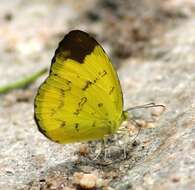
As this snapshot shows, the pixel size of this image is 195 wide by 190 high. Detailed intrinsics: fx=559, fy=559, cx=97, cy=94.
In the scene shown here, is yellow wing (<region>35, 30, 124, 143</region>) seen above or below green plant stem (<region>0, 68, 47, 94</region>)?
below

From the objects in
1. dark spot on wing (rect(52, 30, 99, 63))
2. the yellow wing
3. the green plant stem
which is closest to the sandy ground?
the green plant stem

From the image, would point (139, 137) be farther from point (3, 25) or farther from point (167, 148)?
point (3, 25)

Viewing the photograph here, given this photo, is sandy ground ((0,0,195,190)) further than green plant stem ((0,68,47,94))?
No

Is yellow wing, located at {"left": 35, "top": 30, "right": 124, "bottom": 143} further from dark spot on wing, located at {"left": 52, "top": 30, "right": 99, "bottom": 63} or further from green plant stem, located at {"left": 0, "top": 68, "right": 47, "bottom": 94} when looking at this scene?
green plant stem, located at {"left": 0, "top": 68, "right": 47, "bottom": 94}

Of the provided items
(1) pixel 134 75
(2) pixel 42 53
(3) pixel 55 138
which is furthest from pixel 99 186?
(2) pixel 42 53

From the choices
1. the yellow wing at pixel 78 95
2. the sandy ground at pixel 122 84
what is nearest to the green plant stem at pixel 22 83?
the sandy ground at pixel 122 84

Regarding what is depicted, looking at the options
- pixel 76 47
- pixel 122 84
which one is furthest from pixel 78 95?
pixel 122 84

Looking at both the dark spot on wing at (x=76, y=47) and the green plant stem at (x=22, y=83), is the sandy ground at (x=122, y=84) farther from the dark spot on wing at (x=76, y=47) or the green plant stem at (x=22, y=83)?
the dark spot on wing at (x=76, y=47)
